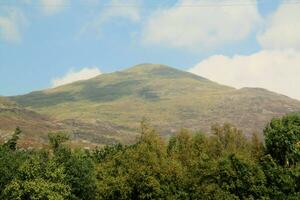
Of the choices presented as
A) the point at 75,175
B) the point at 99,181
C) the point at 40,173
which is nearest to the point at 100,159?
the point at 99,181

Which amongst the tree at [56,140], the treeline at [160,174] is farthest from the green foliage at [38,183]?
the tree at [56,140]

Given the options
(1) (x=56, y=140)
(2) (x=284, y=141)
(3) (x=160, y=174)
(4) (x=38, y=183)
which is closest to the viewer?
(4) (x=38, y=183)

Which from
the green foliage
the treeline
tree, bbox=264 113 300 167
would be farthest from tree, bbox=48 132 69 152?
tree, bbox=264 113 300 167

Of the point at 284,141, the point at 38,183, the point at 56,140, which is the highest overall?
the point at 284,141

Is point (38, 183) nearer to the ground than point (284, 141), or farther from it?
nearer to the ground

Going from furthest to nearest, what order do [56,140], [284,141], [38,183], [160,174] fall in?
[56,140] < [284,141] < [160,174] < [38,183]

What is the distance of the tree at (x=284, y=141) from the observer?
95125 mm

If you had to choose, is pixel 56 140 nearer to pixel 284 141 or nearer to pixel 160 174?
pixel 160 174

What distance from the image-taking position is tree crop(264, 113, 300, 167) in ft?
312

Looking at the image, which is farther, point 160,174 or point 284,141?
point 284,141

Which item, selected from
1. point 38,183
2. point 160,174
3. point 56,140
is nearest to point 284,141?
point 160,174

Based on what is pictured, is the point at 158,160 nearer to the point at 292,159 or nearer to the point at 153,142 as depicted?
the point at 153,142

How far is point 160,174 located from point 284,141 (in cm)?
2540

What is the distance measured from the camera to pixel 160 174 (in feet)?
314
